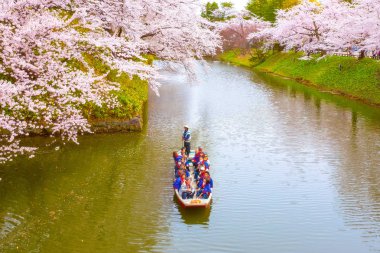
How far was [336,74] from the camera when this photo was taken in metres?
46.4

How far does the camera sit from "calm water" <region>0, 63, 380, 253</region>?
1344cm

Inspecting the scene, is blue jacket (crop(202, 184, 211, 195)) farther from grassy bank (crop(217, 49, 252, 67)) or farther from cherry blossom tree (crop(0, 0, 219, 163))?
grassy bank (crop(217, 49, 252, 67))

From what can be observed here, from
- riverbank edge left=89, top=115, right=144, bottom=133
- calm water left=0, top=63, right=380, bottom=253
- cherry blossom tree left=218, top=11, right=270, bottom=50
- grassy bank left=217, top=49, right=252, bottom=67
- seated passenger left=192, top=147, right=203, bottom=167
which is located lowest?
calm water left=0, top=63, right=380, bottom=253

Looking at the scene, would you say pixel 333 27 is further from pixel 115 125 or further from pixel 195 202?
pixel 195 202

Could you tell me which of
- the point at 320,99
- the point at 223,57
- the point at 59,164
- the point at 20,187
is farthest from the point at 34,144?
the point at 223,57

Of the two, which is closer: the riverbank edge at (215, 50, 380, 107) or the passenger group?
the passenger group

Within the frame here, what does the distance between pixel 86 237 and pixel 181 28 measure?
15.9m

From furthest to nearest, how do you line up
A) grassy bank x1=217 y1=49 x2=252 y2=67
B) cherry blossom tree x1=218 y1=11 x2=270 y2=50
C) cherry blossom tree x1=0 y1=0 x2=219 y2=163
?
1. cherry blossom tree x1=218 y1=11 x2=270 y2=50
2. grassy bank x1=217 y1=49 x2=252 y2=67
3. cherry blossom tree x1=0 y1=0 x2=219 y2=163

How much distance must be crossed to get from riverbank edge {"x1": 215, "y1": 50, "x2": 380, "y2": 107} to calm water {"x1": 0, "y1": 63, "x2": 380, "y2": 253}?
992cm

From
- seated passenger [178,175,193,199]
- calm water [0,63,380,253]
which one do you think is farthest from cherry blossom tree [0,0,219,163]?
seated passenger [178,175,193,199]

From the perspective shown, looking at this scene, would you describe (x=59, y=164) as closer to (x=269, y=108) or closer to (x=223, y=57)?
(x=269, y=108)

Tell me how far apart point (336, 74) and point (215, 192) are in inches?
1310

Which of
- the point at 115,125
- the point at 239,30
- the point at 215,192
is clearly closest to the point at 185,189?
the point at 215,192

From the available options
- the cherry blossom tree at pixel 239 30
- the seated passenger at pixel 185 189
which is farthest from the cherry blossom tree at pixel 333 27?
the seated passenger at pixel 185 189
